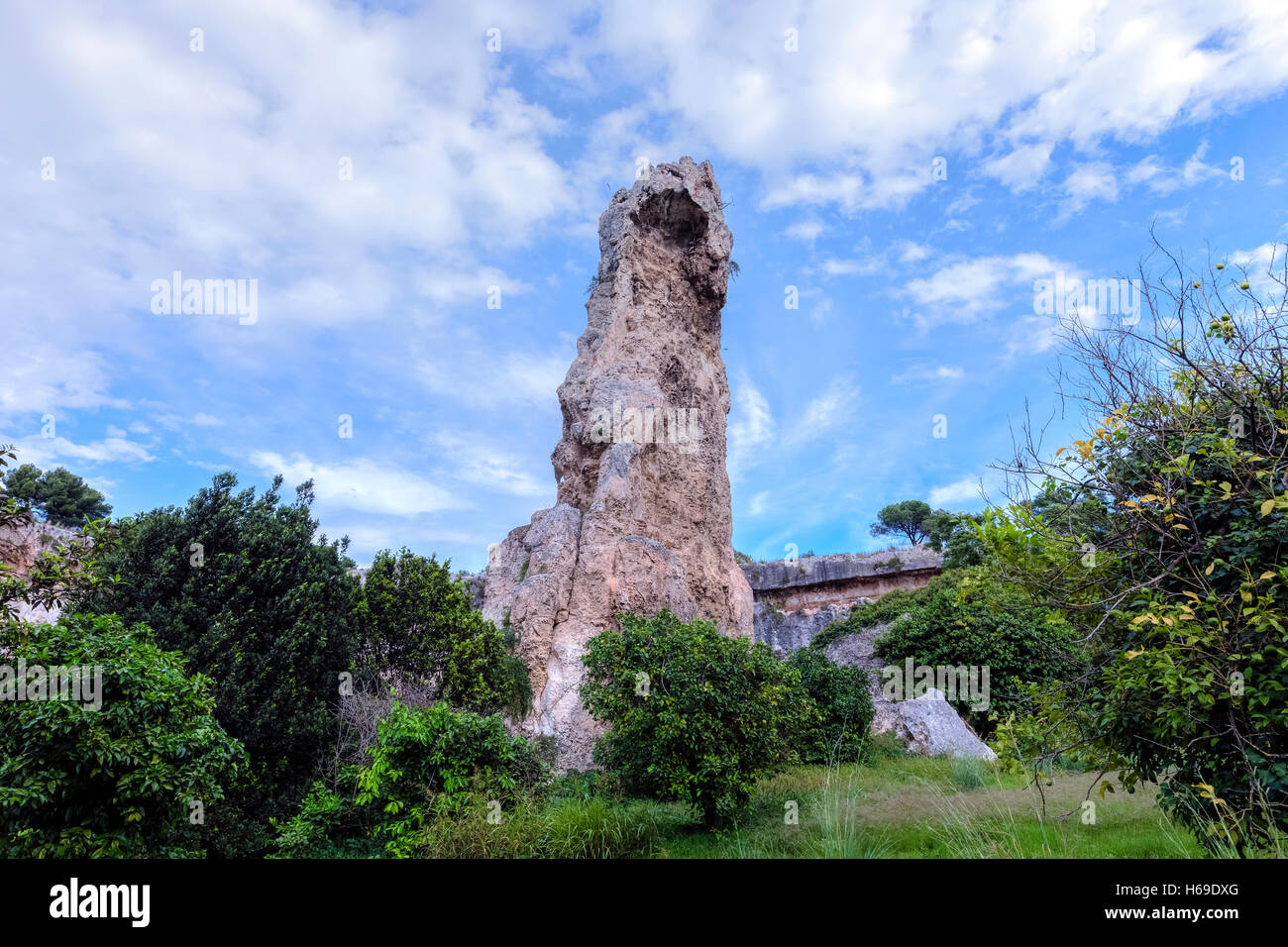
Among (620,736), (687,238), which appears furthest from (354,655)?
(687,238)

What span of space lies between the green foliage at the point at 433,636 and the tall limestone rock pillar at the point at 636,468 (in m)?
1.11

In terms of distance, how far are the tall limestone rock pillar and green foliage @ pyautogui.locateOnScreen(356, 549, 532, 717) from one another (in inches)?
43.7

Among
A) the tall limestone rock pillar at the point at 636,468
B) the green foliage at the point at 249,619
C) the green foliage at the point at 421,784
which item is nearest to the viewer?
the green foliage at the point at 421,784

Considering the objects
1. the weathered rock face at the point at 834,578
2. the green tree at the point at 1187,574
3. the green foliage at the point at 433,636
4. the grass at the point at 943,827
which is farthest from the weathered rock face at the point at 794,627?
the green tree at the point at 1187,574

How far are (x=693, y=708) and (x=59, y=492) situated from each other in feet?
130

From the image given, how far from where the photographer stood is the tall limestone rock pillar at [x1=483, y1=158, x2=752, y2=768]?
15.4m

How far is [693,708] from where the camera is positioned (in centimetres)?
881

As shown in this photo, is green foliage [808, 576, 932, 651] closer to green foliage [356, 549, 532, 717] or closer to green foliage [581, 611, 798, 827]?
green foliage [356, 549, 532, 717]

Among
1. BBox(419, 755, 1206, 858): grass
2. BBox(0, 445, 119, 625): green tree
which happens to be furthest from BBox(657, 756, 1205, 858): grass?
BBox(0, 445, 119, 625): green tree

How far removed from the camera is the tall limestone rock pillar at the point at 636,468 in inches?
604

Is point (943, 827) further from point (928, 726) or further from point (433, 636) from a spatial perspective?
point (928, 726)

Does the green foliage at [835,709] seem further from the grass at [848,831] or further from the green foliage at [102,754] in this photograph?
the green foliage at [102,754]

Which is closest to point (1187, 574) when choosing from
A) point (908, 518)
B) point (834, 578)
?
point (834, 578)
